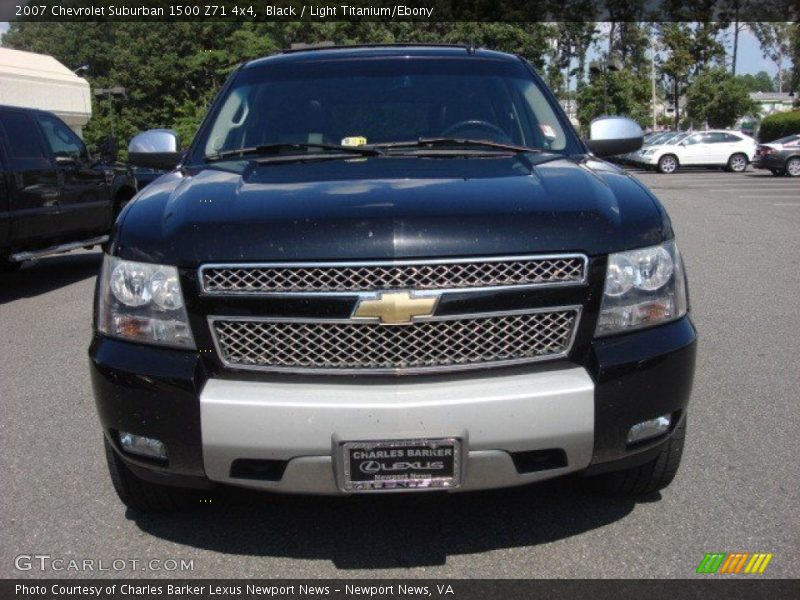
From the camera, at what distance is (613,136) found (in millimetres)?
4637

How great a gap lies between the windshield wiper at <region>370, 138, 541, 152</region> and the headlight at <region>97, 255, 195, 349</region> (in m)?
1.34

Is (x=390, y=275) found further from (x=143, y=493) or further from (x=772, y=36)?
(x=772, y=36)

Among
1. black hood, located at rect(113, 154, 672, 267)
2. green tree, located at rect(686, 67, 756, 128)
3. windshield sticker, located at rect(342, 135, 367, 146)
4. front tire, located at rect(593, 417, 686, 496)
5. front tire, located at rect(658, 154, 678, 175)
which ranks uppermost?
windshield sticker, located at rect(342, 135, 367, 146)

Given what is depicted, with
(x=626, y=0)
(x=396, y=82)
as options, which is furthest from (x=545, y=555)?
(x=626, y=0)

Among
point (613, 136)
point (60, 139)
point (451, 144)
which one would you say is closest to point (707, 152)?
point (60, 139)

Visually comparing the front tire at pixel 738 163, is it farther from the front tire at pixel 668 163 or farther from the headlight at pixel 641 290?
the headlight at pixel 641 290

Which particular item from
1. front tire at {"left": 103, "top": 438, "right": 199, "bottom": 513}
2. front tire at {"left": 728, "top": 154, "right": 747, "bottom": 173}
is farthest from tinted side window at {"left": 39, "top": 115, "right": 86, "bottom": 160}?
front tire at {"left": 728, "top": 154, "right": 747, "bottom": 173}

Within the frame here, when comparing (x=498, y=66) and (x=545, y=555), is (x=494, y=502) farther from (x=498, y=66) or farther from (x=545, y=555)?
(x=498, y=66)

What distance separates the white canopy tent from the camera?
16516mm

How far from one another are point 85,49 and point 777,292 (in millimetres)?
63860

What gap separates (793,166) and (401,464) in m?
30.1

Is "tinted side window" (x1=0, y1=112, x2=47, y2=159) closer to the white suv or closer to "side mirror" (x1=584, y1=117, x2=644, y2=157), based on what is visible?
"side mirror" (x1=584, y1=117, x2=644, y2=157)

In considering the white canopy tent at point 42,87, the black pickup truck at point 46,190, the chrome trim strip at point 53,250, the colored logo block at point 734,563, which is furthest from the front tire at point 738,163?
the colored logo block at point 734,563

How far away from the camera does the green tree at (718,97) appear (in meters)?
49.1
